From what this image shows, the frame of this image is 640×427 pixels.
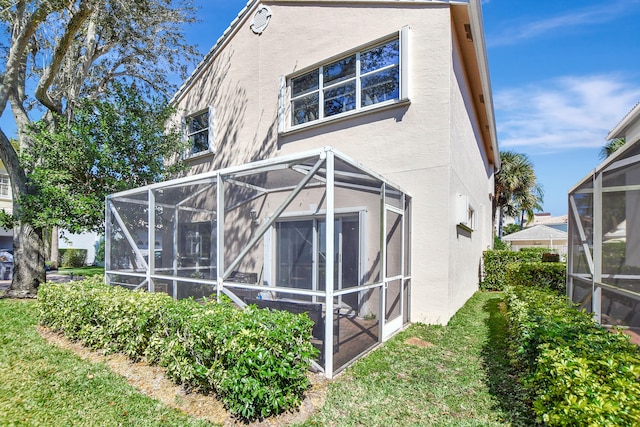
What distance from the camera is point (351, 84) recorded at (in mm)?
8320

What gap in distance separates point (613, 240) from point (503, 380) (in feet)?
9.78

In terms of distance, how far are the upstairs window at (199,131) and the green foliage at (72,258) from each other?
58.1 ft

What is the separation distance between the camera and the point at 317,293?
4504 mm

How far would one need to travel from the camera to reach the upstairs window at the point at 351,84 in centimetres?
769

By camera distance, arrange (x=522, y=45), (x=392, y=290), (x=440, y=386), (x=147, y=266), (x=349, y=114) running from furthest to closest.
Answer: (x=522, y=45)
(x=349, y=114)
(x=147, y=266)
(x=392, y=290)
(x=440, y=386)

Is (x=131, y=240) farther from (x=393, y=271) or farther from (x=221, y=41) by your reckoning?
(x=221, y=41)

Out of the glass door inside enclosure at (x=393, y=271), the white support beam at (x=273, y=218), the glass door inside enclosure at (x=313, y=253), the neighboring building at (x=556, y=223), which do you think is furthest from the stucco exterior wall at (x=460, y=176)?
the neighboring building at (x=556, y=223)

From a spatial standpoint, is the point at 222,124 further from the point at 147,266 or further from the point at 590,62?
the point at 590,62

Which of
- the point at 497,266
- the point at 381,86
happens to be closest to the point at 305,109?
the point at 381,86

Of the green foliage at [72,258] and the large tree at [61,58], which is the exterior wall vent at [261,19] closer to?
the large tree at [61,58]

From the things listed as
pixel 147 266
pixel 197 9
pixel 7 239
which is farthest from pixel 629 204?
pixel 7 239

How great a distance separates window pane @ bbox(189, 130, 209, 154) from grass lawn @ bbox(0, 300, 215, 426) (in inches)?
316

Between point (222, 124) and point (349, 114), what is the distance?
17.2 ft

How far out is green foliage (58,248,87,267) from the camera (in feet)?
78.5
